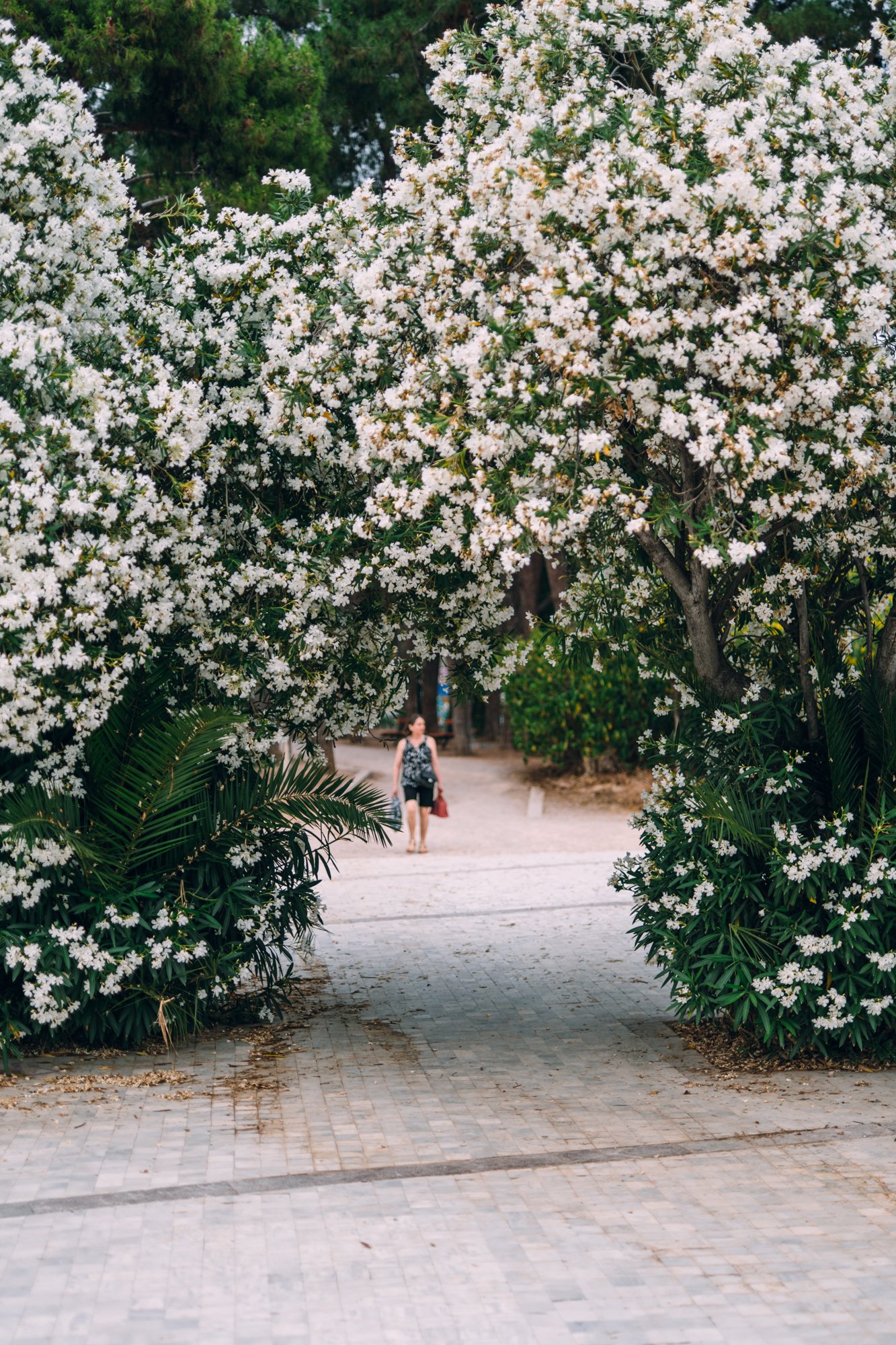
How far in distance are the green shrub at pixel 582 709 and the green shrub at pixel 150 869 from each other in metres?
11.0

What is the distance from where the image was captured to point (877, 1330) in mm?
4438

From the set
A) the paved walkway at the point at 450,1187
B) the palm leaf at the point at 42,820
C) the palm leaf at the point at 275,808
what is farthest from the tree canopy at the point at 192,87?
the paved walkway at the point at 450,1187

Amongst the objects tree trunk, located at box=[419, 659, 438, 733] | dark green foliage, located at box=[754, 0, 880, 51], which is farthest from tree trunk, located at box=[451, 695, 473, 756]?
dark green foliage, located at box=[754, 0, 880, 51]

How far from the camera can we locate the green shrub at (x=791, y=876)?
711 centimetres

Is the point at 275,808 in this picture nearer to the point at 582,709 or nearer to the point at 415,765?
the point at 415,765

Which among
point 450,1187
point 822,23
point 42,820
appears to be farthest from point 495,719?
point 450,1187

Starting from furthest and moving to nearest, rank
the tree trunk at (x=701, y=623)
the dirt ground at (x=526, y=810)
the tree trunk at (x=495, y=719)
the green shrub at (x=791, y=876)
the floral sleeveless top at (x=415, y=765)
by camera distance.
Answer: the tree trunk at (x=495, y=719), the dirt ground at (x=526, y=810), the floral sleeveless top at (x=415, y=765), the tree trunk at (x=701, y=623), the green shrub at (x=791, y=876)

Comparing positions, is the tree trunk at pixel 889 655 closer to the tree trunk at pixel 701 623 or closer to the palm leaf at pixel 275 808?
the tree trunk at pixel 701 623

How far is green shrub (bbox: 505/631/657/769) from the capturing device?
19.3m

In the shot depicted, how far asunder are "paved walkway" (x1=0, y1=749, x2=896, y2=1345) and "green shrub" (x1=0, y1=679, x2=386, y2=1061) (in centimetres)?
38

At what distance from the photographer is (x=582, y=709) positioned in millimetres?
19688

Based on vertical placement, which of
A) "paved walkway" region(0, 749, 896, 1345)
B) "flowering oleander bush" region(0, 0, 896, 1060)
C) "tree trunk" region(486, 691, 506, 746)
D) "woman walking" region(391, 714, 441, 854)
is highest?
"flowering oleander bush" region(0, 0, 896, 1060)

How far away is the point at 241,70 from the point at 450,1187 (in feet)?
41.2

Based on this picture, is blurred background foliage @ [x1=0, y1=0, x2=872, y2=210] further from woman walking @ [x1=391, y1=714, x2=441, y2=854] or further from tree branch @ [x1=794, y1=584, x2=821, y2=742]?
tree branch @ [x1=794, y1=584, x2=821, y2=742]
